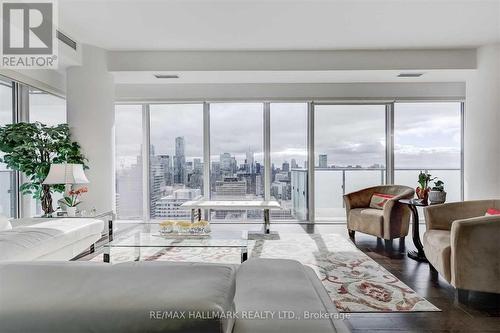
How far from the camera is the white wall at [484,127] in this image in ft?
14.7

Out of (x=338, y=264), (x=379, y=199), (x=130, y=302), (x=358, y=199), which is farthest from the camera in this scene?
(x=358, y=199)

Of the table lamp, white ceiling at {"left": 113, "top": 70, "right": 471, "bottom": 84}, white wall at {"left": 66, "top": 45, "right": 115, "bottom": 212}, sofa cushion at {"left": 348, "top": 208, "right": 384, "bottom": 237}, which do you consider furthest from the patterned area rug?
white ceiling at {"left": 113, "top": 70, "right": 471, "bottom": 84}

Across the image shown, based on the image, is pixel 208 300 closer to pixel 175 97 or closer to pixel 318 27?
pixel 318 27

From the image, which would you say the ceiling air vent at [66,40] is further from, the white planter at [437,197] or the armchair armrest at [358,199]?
the white planter at [437,197]

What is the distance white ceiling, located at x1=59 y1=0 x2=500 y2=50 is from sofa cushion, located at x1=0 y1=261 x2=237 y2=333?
3317mm

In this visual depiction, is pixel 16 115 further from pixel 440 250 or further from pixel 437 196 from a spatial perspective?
pixel 437 196

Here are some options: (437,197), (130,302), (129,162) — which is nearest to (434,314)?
(437,197)

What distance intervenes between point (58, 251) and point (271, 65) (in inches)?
147

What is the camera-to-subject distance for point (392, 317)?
7.18 ft

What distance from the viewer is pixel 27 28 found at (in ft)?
12.1

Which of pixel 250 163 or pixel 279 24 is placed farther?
pixel 250 163

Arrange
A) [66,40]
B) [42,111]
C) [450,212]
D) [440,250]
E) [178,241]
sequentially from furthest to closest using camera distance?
[42,111]
[66,40]
[450,212]
[178,241]
[440,250]

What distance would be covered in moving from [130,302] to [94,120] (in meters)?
4.56

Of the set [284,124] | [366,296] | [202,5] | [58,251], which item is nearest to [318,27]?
[202,5]
